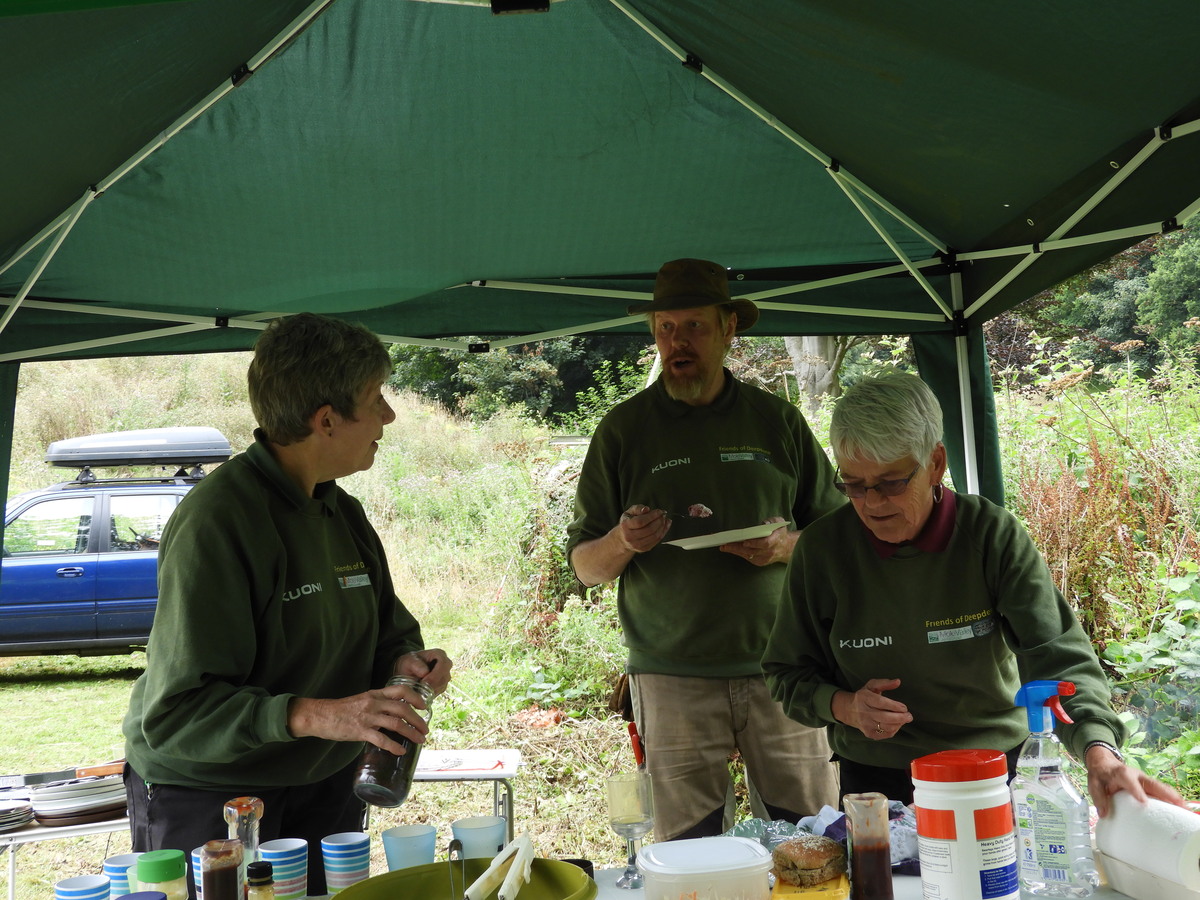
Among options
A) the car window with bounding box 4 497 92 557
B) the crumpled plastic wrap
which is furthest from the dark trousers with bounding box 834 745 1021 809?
the car window with bounding box 4 497 92 557

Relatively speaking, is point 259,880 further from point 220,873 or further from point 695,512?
point 695,512

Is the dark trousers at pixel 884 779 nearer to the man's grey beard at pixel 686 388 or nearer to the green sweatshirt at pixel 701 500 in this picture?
the green sweatshirt at pixel 701 500

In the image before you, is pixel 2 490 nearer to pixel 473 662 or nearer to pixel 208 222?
pixel 208 222

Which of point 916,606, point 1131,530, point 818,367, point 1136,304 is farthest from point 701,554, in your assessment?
point 1136,304

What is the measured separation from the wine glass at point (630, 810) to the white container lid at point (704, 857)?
0.62 ft

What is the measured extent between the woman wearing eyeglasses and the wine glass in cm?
48

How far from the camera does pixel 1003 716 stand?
1989 millimetres

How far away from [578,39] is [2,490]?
2.37m

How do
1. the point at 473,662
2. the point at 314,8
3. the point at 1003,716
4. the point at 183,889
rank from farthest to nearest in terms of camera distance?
the point at 473,662 < the point at 314,8 < the point at 1003,716 < the point at 183,889

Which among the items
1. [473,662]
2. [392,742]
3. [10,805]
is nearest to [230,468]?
[392,742]

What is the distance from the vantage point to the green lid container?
144 cm

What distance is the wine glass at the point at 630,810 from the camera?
5.33 ft

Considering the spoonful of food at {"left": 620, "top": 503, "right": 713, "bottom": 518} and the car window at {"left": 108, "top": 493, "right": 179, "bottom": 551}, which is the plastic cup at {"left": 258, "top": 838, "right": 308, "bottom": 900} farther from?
the car window at {"left": 108, "top": 493, "right": 179, "bottom": 551}

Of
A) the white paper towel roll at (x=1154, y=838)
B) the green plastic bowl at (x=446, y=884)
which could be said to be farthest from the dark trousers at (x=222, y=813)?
the white paper towel roll at (x=1154, y=838)
